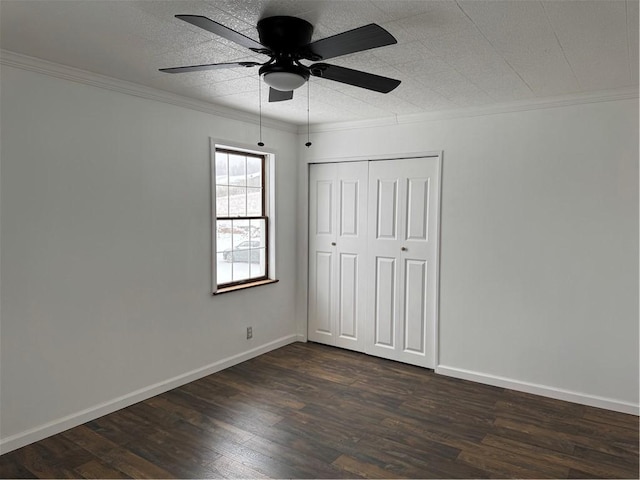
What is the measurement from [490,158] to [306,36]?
2.22 m

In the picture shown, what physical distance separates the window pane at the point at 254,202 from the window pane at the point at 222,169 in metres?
0.33

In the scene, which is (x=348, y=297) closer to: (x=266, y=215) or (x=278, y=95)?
(x=266, y=215)

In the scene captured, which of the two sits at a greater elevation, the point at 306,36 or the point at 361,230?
the point at 306,36

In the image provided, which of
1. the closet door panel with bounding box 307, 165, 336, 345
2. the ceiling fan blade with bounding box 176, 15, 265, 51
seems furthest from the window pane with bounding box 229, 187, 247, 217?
the ceiling fan blade with bounding box 176, 15, 265, 51

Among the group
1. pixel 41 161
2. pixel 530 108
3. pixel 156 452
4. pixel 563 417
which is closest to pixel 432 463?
pixel 563 417

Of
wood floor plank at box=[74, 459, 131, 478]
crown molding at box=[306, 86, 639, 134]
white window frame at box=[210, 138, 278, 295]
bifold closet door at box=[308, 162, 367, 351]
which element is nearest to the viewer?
wood floor plank at box=[74, 459, 131, 478]

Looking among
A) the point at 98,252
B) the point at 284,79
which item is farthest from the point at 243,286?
the point at 284,79

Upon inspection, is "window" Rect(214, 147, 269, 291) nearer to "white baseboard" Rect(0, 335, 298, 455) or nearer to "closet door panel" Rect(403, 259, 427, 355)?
"white baseboard" Rect(0, 335, 298, 455)

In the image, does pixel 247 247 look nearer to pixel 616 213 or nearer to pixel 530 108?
pixel 530 108

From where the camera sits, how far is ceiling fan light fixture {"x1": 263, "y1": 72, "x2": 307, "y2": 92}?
83.3 inches

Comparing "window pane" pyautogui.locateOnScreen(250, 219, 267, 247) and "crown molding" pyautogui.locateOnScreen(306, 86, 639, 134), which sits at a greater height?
"crown molding" pyautogui.locateOnScreen(306, 86, 639, 134)

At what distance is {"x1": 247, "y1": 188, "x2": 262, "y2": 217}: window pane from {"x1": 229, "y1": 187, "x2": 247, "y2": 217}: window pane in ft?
0.19

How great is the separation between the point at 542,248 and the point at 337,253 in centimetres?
195

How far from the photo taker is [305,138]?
4906mm
